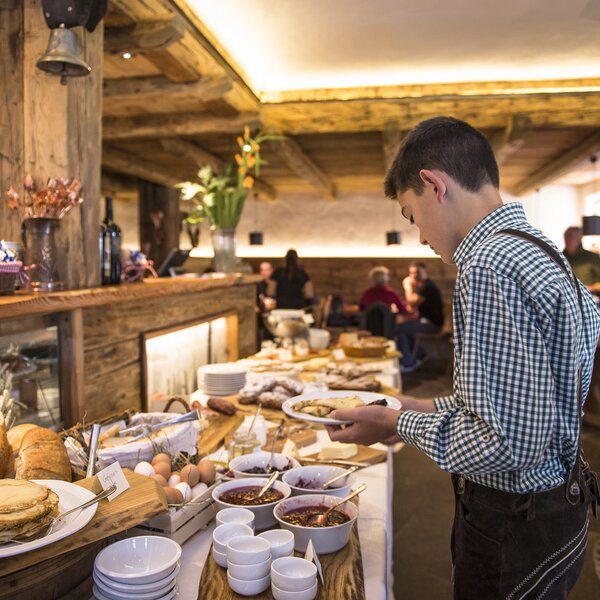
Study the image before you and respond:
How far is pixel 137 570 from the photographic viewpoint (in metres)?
1.18

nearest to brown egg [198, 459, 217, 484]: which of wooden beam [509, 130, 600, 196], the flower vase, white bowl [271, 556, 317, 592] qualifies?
white bowl [271, 556, 317, 592]

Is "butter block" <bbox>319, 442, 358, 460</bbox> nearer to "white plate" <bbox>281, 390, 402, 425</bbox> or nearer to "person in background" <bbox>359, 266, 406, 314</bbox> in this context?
"white plate" <bbox>281, 390, 402, 425</bbox>

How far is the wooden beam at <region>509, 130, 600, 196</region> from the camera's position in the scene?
7.60m

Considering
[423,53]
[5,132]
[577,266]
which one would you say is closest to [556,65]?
[423,53]

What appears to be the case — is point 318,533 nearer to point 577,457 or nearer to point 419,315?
point 577,457

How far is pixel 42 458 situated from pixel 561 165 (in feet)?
29.6

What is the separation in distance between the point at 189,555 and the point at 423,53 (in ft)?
16.4

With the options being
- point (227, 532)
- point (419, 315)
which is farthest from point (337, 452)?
point (419, 315)

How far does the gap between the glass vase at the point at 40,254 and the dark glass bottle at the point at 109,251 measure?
1.63ft

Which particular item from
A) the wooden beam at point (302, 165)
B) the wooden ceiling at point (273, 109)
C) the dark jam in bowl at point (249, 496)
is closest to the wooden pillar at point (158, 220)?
the wooden ceiling at point (273, 109)

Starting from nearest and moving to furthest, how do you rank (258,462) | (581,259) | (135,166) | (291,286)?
(258,462) → (581,259) → (291,286) → (135,166)

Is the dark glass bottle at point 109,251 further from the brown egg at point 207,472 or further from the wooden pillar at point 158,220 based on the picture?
the wooden pillar at point 158,220

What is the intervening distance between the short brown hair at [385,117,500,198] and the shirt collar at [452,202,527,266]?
8 cm

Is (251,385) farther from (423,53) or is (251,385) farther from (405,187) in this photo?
(423,53)
